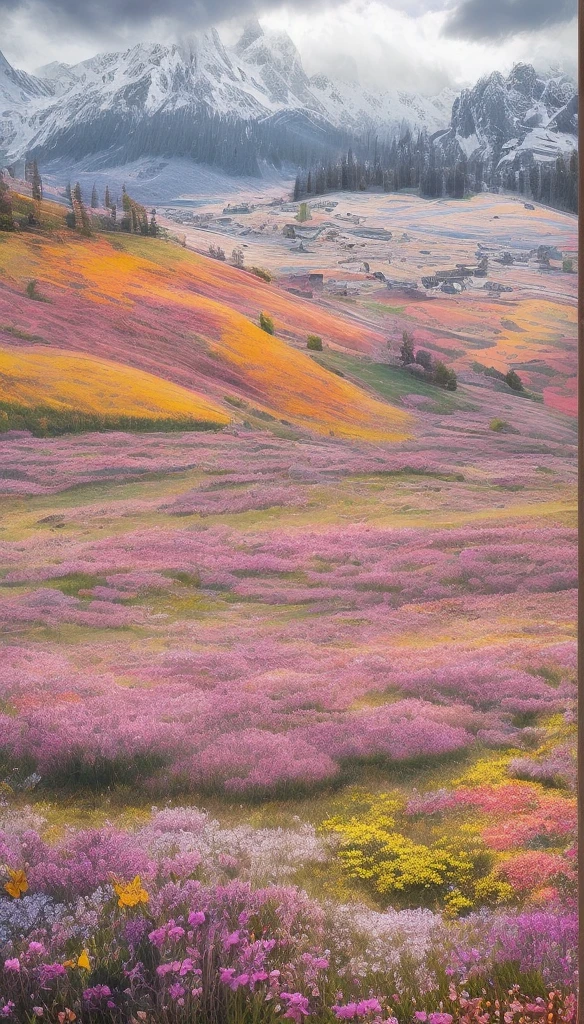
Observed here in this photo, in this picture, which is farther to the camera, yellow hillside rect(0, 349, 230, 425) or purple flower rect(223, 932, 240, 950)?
yellow hillside rect(0, 349, 230, 425)

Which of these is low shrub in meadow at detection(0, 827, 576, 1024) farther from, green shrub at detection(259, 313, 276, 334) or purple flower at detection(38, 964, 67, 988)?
green shrub at detection(259, 313, 276, 334)

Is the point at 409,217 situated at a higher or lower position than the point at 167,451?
higher

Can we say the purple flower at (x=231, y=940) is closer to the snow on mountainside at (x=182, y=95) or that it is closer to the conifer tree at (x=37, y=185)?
the conifer tree at (x=37, y=185)

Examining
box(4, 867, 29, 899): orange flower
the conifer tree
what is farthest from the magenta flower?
the conifer tree

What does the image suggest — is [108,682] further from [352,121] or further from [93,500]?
[352,121]

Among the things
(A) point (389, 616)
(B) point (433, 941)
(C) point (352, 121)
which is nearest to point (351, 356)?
(C) point (352, 121)

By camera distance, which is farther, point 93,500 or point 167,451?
point 167,451

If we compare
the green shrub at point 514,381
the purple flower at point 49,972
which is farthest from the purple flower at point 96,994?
the green shrub at point 514,381
